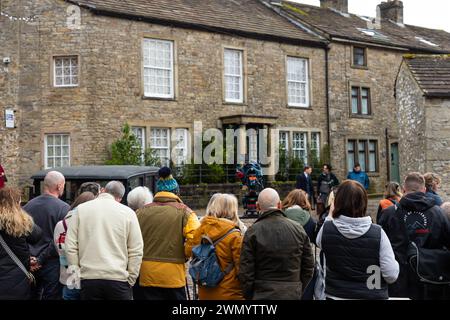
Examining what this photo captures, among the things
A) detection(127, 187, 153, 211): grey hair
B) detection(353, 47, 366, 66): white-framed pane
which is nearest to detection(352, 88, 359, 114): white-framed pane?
detection(353, 47, 366, 66): white-framed pane

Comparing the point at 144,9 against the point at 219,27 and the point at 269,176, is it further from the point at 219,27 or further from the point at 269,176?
the point at 269,176

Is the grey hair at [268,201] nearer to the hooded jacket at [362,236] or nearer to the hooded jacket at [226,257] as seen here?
the hooded jacket at [226,257]

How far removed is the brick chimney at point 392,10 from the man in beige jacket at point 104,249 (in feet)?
117

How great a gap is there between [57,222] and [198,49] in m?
19.8

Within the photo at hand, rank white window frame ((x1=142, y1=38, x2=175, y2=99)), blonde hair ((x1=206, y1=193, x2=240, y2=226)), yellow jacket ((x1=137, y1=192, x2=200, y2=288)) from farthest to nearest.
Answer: white window frame ((x1=142, y1=38, x2=175, y2=99))
yellow jacket ((x1=137, y1=192, x2=200, y2=288))
blonde hair ((x1=206, y1=193, x2=240, y2=226))

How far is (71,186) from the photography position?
11.7m

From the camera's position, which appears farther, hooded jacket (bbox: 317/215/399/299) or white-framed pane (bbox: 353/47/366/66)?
white-framed pane (bbox: 353/47/366/66)

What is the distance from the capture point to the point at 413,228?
21.7 feet

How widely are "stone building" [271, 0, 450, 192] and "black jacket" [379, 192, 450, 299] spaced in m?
23.5

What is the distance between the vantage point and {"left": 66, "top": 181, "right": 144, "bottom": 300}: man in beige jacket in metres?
5.70

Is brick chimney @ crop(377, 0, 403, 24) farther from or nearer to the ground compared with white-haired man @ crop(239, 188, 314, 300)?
farther from the ground

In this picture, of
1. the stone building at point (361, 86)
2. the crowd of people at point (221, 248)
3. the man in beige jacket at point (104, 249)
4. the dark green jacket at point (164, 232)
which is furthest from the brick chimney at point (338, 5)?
the man in beige jacket at point (104, 249)

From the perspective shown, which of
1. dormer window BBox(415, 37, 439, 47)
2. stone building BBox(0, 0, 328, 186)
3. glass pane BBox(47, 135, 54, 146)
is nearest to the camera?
stone building BBox(0, 0, 328, 186)

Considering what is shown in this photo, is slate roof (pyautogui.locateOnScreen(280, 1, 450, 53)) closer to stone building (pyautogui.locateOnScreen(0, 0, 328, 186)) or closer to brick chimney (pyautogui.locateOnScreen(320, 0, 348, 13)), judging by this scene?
brick chimney (pyautogui.locateOnScreen(320, 0, 348, 13))
